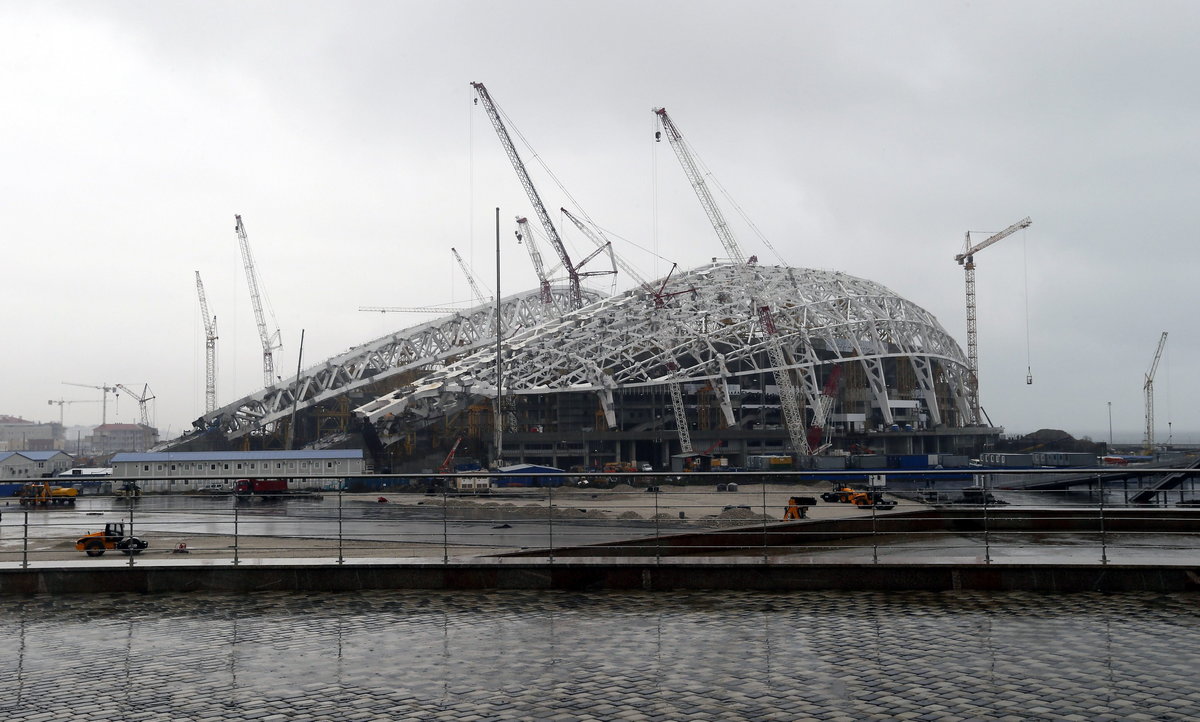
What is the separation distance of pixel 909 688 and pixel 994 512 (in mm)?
7061

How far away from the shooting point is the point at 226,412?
92312 mm

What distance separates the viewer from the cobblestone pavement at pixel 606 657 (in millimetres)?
5738

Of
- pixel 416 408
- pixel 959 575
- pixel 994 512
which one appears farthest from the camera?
pixel 416 408

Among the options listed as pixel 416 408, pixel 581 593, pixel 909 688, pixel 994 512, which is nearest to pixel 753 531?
pixel 581 593

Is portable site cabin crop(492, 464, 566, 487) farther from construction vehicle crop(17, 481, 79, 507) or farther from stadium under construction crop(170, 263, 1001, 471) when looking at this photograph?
stadium under construction crop(170, 263, 1001, 471)

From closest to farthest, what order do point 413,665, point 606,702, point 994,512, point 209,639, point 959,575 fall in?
point 606,702, point 413,665, point 209,639, point 959,575, point 994,512

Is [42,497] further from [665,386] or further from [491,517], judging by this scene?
[665,386]

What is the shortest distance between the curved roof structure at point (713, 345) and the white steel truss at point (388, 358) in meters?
13.8

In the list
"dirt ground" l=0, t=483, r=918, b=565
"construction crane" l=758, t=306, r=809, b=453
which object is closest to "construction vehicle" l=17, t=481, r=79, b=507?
"dirt ground" l=0, t=483, r=918, b=565

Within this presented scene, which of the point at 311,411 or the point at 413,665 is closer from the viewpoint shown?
the point at 413,665

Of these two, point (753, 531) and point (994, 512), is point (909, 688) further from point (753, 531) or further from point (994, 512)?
point (994, 512)

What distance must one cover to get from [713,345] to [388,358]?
37.6m

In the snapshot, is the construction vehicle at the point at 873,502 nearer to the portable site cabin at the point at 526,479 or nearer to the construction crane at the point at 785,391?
the portable site cabin at the point at 526,479

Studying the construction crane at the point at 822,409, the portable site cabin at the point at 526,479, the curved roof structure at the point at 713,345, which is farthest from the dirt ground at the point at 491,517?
the construction crane at the point at 822,409
